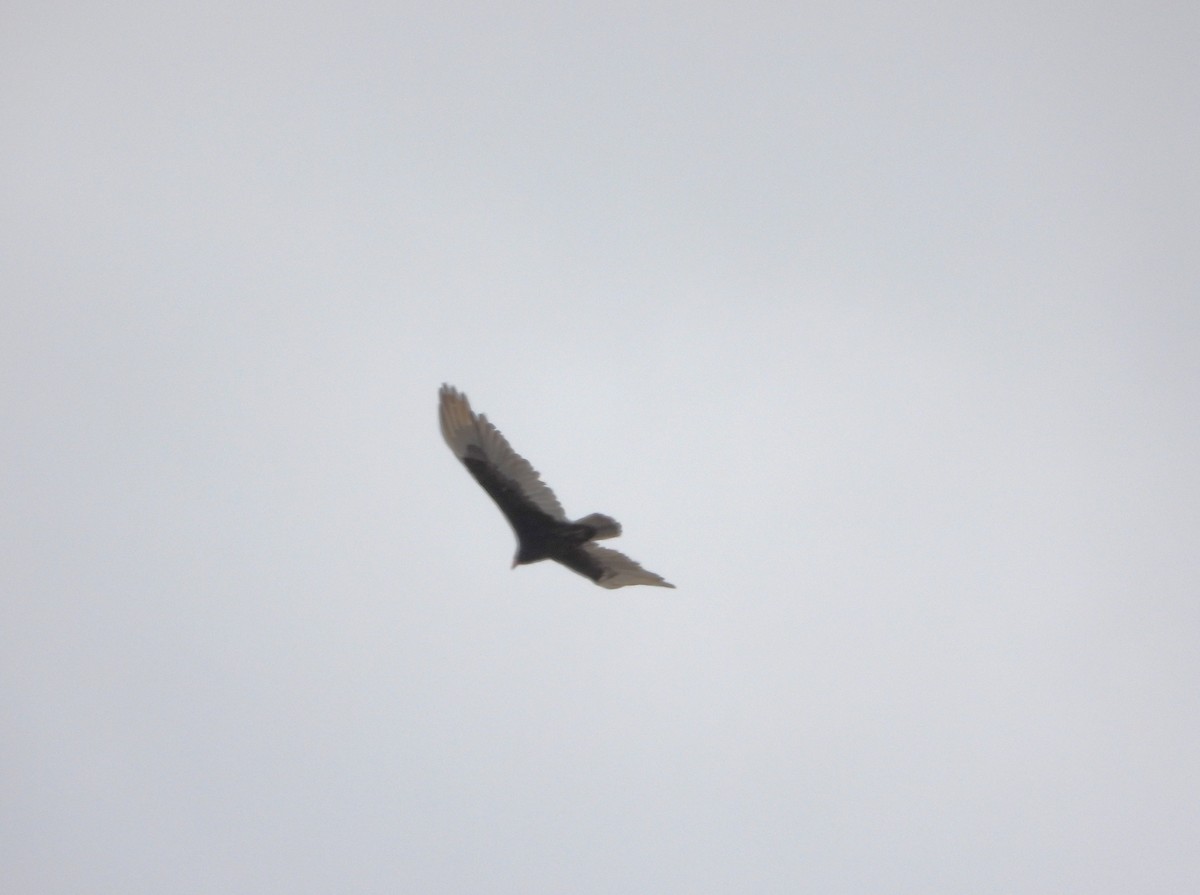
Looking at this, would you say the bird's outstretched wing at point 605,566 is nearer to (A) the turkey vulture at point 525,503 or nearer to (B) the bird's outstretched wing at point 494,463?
(A) the turkey vulture at point 525,503

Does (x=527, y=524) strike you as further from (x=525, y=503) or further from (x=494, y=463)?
(x=494, y=463)

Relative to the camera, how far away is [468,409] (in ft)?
43.1

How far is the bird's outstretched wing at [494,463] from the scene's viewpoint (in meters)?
12.8

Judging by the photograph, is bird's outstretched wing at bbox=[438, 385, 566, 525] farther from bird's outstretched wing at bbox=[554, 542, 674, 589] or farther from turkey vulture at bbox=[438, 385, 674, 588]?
bird's outstretched wing at bbox=[554, 542, 674, 589]

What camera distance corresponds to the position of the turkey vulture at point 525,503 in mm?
12773

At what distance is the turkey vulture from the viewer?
12773 mm

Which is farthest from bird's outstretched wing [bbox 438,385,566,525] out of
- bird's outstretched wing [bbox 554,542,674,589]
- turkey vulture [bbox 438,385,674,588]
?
bird's outstretched wing [bbox 554,542,674,589]

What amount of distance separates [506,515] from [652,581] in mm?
1916

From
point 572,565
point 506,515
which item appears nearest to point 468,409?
point 506,515

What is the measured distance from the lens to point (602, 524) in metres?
12.3

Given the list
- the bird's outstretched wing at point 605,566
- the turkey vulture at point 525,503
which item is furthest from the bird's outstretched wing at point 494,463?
the bird's outstretched wing at point 605,566

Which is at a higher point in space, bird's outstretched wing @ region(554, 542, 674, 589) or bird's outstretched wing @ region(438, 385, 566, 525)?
bird's outstretched wing @ region(438, 385, 566, 525)

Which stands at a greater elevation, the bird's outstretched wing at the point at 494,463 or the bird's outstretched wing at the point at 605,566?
the bird's outstretched wing at the point at 494,463

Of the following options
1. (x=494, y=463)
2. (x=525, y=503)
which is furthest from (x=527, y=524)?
(x=494, y=463)
